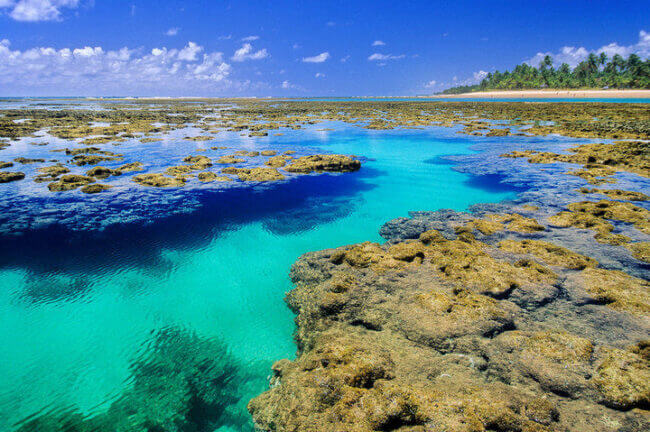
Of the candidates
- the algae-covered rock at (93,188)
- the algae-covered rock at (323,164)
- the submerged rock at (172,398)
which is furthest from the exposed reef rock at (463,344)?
the algae-covered rock at (93,188)

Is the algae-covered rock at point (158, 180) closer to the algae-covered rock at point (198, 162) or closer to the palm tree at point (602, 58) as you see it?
the algae-covered rock at point (198, 162)

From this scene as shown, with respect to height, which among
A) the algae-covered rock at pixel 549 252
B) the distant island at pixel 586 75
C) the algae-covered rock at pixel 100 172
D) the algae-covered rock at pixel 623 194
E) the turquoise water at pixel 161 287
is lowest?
the turquoise water at pixel 161 287

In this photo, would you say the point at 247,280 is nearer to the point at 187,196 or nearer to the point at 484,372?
the point at 484,372

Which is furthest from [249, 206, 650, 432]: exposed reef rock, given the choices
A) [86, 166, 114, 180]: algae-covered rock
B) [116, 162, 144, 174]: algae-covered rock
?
[116, 162, 144, 174]: algae-covered rock

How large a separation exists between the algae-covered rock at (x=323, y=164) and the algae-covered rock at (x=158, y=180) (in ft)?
28.8

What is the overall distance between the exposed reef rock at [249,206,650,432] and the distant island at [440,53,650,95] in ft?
577

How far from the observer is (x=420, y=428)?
177 inches

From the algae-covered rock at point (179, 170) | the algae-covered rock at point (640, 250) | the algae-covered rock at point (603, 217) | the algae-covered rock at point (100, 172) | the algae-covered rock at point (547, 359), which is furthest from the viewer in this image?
the algae-covered rock at point (179, 170)

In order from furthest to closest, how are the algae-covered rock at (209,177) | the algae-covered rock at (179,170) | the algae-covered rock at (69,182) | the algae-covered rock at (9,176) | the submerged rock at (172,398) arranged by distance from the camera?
the algae-covered rock at (179,170) < the algae-covered rock at (209,177) < the algae-covered rock at (9,176) < the algae-covered rock at (69,182) < the submerged rock at (172,398)

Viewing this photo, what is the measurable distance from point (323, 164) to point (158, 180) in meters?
13.1

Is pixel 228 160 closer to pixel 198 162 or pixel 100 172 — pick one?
pixel 198 162

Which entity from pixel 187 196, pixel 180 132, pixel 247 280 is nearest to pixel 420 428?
pixel 247 280

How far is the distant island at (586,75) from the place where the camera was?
4920 inches

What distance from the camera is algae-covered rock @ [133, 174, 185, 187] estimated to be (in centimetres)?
2103
